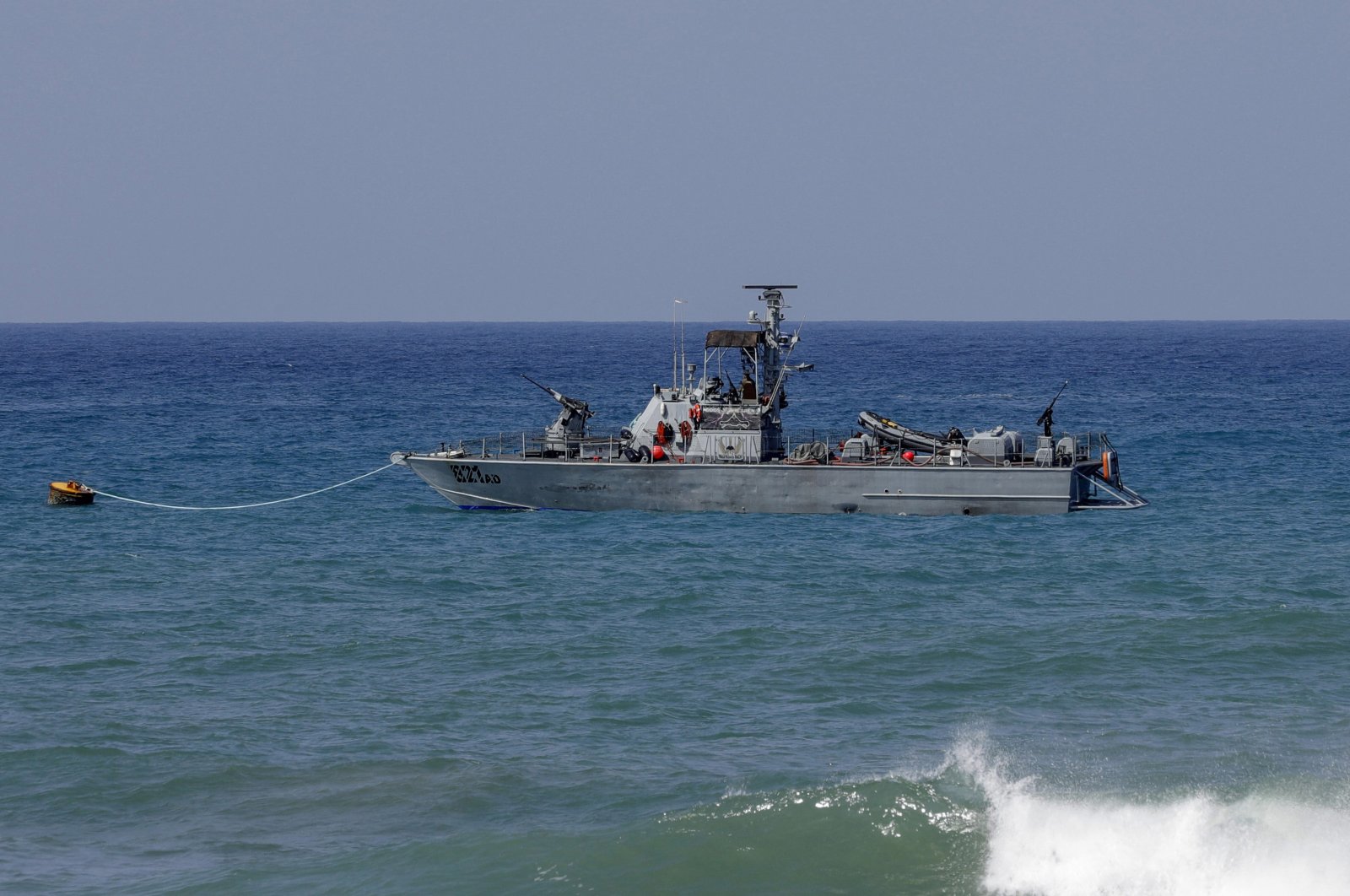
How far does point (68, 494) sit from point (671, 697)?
105ft

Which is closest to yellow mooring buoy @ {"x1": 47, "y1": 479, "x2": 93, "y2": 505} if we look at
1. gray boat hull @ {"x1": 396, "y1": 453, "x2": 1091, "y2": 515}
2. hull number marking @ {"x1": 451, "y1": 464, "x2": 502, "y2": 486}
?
hull number marking @ {"x1": 451, "y1": 464, "x2": 502, "y2": 486}

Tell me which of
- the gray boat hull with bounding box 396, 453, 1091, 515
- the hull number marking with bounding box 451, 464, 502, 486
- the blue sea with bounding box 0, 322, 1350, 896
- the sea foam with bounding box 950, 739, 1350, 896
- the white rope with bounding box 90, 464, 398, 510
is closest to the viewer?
the sea foam with bounding box 950, 739, 1350, 896

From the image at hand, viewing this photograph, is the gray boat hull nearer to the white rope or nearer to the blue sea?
the blue sea

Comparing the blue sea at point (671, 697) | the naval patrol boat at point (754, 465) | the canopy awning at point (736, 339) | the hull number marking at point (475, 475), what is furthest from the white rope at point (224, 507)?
the canopy awning at point (736, 339)

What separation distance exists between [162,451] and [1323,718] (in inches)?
2235

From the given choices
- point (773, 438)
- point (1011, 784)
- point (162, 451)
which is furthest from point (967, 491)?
point (162, 451)

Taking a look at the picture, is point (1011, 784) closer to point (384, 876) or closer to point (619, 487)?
point (384, 876)

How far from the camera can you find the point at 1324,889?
19.0 metres

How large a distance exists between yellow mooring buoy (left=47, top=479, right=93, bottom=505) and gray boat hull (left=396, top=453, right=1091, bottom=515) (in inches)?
538

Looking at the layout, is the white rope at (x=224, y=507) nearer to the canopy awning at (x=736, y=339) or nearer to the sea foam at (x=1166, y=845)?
the canopy awning at (x=736, y=339)

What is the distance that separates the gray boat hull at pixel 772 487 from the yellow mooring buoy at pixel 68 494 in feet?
44.8

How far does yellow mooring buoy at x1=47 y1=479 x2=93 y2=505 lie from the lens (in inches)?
2041

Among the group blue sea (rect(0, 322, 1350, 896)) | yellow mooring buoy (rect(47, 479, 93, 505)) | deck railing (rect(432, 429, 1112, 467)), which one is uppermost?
deck railing (rect(432, 429, 1112, 467))

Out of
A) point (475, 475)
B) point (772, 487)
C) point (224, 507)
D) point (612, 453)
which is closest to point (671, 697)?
point (772, 487)
